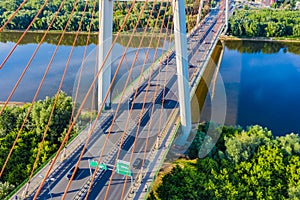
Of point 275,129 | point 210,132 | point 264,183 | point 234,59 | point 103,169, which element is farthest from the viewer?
point 234,59

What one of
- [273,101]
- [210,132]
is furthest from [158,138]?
[273,101]

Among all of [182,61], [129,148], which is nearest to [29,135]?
[129,148]

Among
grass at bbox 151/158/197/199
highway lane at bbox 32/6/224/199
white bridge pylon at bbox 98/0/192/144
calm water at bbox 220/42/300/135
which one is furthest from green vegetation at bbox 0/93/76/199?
calm water at bbox 220/42/300/135

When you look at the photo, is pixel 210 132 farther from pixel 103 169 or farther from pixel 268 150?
pixel 103 169

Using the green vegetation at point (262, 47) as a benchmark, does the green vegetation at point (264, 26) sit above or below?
above

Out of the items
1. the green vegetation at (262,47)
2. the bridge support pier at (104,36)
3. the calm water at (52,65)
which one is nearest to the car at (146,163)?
the bridge support pier at (104,36)

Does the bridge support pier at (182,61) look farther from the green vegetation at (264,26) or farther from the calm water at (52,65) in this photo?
the green vegetation at (264,26)
